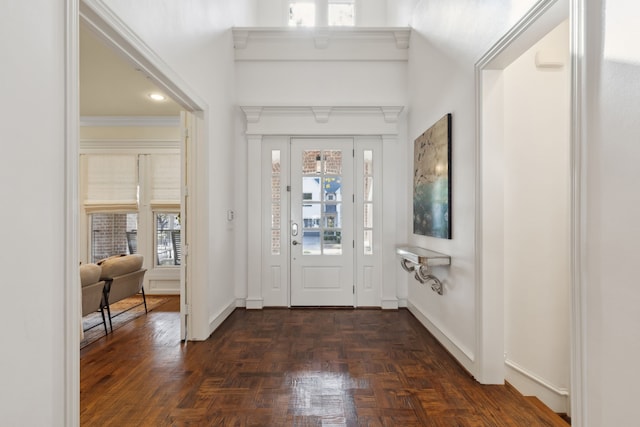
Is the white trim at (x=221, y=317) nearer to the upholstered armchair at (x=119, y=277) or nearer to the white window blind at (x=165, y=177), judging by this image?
the upholstered armchair at (x=119, y=277)

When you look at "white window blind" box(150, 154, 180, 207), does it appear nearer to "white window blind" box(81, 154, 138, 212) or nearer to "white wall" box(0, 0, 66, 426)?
"white window blind" box(81, 154, 138, 212)

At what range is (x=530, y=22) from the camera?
1871 millimetres

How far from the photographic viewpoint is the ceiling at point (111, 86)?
3.19 m

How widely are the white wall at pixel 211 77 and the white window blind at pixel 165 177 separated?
5.81 feet

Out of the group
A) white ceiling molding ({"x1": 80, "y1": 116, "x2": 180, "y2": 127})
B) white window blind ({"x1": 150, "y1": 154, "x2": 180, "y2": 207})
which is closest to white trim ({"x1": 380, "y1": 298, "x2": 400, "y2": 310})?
white window blind ({"x1": 150, "y1": 154, "x2": 180, "y2": 207})

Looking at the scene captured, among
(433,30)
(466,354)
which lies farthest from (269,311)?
(433,30)

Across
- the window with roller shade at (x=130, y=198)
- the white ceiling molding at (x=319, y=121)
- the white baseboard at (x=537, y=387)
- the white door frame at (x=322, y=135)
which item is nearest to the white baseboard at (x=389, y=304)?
the white door frame at (x=322, y=135)

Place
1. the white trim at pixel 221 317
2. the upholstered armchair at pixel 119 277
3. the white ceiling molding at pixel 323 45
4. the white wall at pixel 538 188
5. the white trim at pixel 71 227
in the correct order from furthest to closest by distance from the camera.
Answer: the white ceiling molding at pixel 323 45 < the upholstered armchair at pixel 119 277 < the white trim at pixel 221 317 < the white wall at pixel 538 188 < the white trim at pixel 71 227

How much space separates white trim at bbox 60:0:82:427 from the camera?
1438 millimetres

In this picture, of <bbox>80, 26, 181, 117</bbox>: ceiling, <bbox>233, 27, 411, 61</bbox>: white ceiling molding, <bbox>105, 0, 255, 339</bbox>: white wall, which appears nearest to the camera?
<bbox>105, 0, 255, 339</bbox>: white wall

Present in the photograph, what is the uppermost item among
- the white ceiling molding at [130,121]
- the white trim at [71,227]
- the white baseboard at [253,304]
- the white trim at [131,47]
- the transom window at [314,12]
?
the transom window at [314,12]

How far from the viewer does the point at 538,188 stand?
102 inches

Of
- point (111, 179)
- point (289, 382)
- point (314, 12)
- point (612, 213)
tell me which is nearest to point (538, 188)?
point (612, 213)

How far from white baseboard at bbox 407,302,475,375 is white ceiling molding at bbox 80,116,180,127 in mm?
4647
